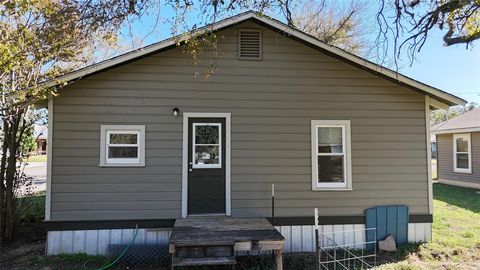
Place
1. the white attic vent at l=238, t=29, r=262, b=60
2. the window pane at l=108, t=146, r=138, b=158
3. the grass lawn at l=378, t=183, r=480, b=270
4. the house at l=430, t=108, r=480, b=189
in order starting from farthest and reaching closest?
the house at l=430, t=108, r=480, b=189
the white attic vent at l=238, t=29, r=262, b=60
the window pane at l=108, t=146, r=138, b=158
the grass lawn at l=378, t=183, r=480, b=270

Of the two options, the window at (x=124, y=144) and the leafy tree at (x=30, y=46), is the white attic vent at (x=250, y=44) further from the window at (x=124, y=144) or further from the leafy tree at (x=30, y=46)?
the window at (x=124, y=144)

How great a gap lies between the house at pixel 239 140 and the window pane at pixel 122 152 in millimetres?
19

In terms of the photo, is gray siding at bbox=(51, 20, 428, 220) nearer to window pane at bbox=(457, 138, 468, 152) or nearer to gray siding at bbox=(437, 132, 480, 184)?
gray siding at bbox=(437, 132, 480, 184)

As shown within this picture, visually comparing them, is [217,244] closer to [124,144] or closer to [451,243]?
[124,144]

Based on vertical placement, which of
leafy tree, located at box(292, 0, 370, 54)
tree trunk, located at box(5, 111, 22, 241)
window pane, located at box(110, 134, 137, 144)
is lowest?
tree trunk, located at box(5, 111, 22, 241)

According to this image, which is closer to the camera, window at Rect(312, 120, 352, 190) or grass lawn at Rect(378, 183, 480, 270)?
grass lawn at Rect(378, 183, 480, 270)

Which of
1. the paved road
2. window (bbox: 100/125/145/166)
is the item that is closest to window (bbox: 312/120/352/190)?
window (bbox: 100/125/145/166)

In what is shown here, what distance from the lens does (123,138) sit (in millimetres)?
6637

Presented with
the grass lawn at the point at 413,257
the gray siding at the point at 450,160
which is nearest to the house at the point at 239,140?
the grass lawn at the point at 413,257

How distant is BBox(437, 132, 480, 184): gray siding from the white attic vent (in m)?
11.4

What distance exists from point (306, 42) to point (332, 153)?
2282mm

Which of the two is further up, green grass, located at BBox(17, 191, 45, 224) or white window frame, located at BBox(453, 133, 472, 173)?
white window frame, located at BBox(453, 133, 472, 173)

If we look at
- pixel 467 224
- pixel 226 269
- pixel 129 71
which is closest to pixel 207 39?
pixel 129 71

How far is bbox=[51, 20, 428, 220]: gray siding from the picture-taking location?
649cm
